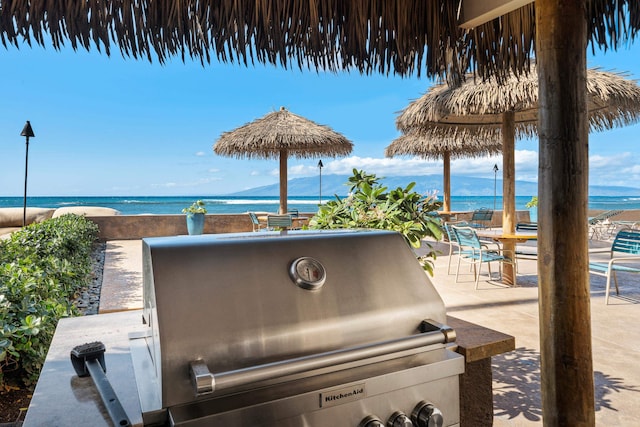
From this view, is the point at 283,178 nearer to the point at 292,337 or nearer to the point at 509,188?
the point at 509,188

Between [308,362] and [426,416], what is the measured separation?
0.32m

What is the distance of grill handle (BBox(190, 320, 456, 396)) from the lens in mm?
619

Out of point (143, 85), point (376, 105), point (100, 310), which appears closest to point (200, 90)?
point (143, 85)

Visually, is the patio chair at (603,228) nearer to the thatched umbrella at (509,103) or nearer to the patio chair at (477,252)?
the thatched umbrella at (509,103)

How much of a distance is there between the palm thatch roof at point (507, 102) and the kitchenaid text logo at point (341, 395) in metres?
3.98

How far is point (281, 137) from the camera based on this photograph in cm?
901

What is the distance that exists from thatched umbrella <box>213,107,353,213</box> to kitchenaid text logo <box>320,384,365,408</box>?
852cm

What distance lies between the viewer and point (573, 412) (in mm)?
1194

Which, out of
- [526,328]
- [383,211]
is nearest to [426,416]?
[383,211]

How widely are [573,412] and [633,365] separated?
82.1 inches

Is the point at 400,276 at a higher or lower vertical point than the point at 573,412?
higher

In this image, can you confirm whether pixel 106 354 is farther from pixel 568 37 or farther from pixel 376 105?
pixel 376 105

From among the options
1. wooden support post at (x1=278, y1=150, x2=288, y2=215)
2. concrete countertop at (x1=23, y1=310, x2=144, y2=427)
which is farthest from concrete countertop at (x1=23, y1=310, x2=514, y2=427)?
wooden support post at (x1=278, y1=150, x2=288, y2=215)

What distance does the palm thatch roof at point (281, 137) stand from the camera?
9039mm
